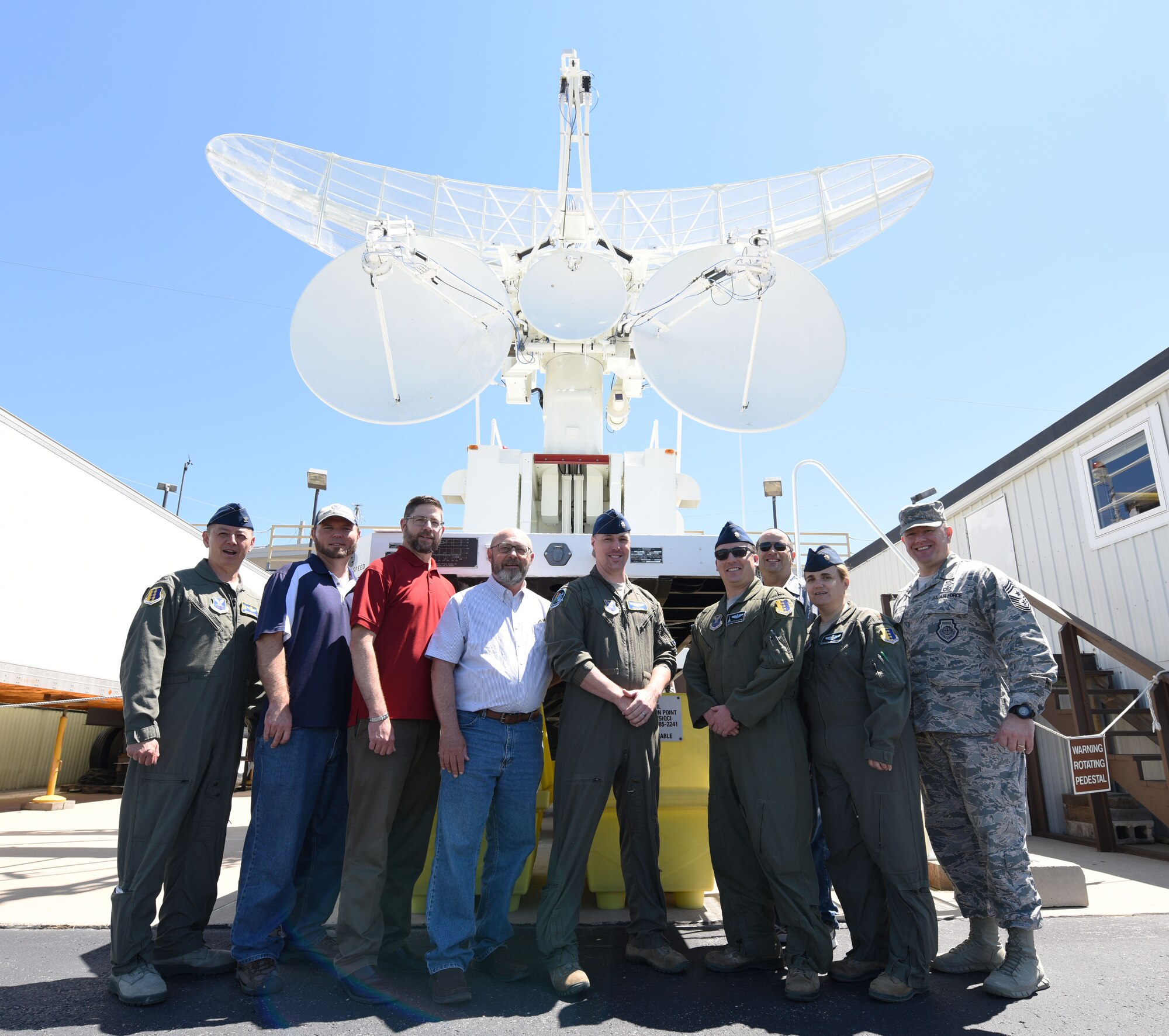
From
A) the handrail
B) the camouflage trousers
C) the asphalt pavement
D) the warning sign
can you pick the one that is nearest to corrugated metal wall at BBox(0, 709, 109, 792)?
the asphalt pavement

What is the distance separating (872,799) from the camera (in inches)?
111

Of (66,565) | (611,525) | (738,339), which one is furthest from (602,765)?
(66,565)

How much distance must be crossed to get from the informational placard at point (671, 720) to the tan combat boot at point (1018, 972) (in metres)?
1.69

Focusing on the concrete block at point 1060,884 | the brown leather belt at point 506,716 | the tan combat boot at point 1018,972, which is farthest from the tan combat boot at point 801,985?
the concrete block at point 1060,884

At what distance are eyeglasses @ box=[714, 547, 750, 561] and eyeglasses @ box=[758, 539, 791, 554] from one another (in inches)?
15.5

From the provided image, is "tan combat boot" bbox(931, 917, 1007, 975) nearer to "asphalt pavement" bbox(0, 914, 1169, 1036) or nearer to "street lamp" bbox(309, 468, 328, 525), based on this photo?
"asphalt pavement" bbox(0, 914, 1169, 1036)

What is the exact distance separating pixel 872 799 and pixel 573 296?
155 inches

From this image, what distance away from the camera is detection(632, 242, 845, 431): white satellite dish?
17.8 ft

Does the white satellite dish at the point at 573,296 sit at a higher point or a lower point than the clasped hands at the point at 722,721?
higher

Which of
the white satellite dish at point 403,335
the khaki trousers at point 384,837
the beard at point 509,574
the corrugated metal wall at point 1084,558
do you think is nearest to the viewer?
the khaki trousers at point 384,837

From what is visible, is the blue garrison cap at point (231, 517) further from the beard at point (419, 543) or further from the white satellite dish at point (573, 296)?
the white satellite dish at point (573, 296)

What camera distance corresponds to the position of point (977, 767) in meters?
3.00

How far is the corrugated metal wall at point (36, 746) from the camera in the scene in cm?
1286

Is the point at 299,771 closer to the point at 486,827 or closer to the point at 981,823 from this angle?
the point at 486,827
